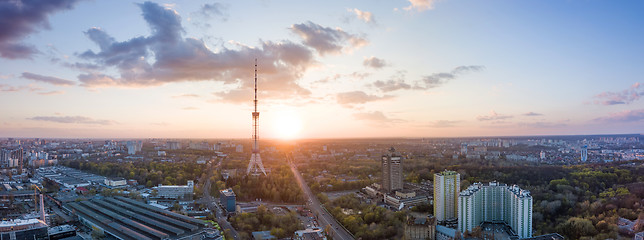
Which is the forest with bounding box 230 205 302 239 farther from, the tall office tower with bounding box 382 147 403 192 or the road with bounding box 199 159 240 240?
the tall office tower with bounding box 382 147 403 192

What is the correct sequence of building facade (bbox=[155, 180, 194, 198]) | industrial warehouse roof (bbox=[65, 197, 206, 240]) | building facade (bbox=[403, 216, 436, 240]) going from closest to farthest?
industrial warehouse roof (bbox=[65, 197, 206, 240]), building facade (bbox=[403, 216, 436, 240]), building facade (bbox=[155, 180, 194, 198])

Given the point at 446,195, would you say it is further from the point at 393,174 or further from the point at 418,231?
the point at 393,174

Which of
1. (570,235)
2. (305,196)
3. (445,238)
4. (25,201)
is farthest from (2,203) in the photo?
(570,235)

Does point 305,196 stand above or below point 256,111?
below

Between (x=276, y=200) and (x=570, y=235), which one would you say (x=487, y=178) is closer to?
(x=570, y=235)

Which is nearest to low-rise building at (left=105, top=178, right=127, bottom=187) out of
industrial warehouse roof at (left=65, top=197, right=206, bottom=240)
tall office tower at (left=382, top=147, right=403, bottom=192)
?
industrial warehouse roof at (left=65, top=197, right=206, bottom=240)

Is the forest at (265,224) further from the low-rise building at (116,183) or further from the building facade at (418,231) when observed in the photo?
the low-rise building at (116,183)

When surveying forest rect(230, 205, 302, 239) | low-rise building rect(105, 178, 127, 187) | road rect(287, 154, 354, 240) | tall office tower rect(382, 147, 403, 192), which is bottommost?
road rect(287, 154, 354, 240)
